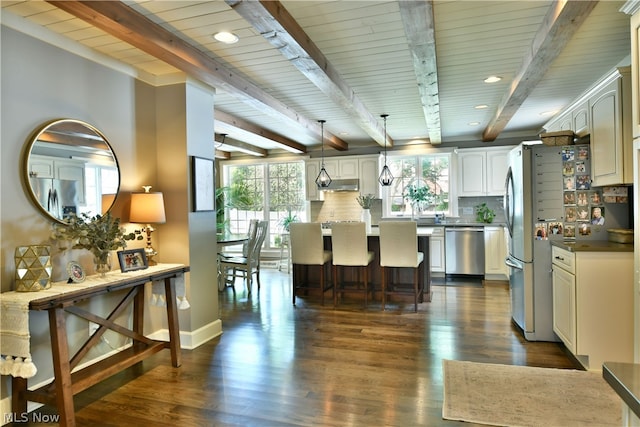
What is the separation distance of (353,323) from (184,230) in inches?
78.1

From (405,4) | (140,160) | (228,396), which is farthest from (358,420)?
(140,160)

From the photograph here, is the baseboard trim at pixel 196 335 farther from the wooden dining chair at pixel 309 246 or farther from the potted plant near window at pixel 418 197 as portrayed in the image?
the potted plant near window at pixel 418 197

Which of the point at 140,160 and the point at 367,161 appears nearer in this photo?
the point at 140,160

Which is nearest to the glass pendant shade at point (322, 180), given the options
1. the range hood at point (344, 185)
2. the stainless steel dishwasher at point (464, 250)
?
the range hood at point (344, 185)

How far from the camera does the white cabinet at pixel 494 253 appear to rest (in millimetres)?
6203

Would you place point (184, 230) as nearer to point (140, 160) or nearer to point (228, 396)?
point (140, 160)

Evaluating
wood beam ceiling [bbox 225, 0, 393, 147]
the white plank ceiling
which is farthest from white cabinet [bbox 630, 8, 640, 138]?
wood beam ceiling [bbox 225, 0, 393, 147]

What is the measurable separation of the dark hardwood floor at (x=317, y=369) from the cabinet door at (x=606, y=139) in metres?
1.50

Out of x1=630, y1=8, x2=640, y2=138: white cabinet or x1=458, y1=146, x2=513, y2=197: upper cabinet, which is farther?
x1=458, y1=146, x2=513, y2=197: upper cabinet

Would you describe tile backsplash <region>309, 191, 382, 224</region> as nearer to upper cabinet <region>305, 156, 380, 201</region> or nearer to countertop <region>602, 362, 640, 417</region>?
upper cabinet <region>305, 156, 380, 201</region>

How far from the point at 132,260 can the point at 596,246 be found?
3525mm

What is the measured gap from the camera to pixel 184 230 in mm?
3428

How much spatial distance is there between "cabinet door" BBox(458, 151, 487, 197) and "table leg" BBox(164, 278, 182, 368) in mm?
5303

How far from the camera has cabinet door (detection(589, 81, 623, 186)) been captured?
112 inches
